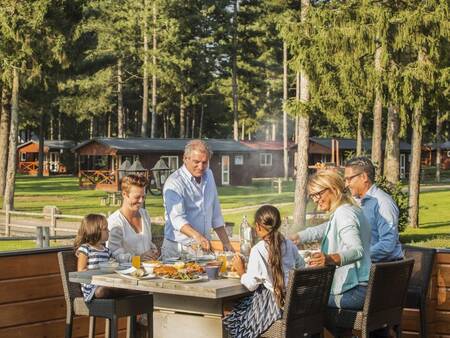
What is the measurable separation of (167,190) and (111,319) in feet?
4.60

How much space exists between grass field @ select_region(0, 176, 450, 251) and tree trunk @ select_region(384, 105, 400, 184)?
5.56 feet

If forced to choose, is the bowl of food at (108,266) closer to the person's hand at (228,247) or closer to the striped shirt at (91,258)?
the striped shirt at (91,258)

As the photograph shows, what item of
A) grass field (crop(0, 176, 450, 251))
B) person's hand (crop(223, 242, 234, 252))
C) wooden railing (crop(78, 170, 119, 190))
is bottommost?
grass field (crop(0, 176, 450, 251))

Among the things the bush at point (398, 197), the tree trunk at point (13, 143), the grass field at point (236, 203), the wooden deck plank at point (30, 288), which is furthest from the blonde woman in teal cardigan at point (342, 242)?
the tree trunk at point (13, 143)

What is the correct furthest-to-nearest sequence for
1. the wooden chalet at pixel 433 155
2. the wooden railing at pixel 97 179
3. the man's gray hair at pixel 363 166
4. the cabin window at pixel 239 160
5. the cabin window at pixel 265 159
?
the wooden chalet at pixel 433 155
the cabin window at pixel 265 159
the cabin window at pixel 239 160
the wooden railing at pixel 97 179
the man's gray hair at pixel 363 166

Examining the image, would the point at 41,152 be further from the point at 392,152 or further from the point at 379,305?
the point at 379,305

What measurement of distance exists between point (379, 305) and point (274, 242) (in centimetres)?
96

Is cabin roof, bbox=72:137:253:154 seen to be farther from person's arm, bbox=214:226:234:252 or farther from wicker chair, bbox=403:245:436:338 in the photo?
wicker chair, bbox=403:245:436:338

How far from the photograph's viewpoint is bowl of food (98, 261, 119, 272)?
6057mm

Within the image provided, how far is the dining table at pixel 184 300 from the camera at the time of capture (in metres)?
5.49

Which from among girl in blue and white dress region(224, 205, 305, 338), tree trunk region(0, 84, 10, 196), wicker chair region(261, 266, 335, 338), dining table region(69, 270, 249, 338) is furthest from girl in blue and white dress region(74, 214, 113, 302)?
tree trunk region(0, 84, 10, 196)

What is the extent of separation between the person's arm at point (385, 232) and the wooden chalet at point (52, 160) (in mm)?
63933

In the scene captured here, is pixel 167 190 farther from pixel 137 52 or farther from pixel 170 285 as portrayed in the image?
pixel 137 52

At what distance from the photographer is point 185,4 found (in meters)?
57.5
